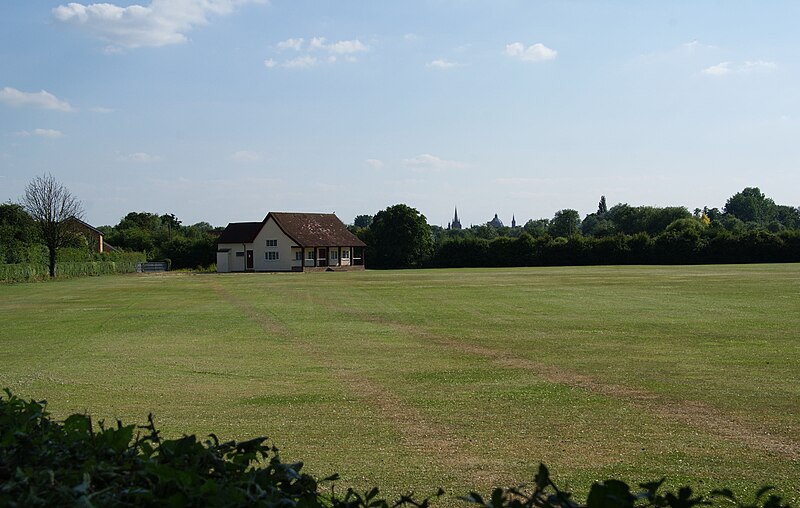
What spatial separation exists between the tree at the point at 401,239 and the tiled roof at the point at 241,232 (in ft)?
50.4

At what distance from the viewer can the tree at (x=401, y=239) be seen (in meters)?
95.4

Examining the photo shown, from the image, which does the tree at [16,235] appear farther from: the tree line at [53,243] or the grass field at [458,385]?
the grass field at [458,385]

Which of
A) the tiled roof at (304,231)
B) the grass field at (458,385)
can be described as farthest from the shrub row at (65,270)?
the grass field at (458,385)

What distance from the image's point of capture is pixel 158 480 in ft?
6.49

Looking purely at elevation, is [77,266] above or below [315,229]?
below

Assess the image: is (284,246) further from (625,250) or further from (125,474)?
(125,474)

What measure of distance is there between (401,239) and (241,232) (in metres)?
19.1

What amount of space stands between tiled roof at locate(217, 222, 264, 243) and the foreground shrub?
86385 millimetres

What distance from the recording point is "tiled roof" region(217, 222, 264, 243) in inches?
3468

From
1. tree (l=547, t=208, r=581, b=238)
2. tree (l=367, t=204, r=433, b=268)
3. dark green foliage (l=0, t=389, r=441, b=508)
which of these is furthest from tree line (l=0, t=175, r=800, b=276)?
dark green foliage (l=0, t=389, r=441, b=508)

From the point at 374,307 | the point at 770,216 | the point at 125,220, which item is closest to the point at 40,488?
the point at 374,307

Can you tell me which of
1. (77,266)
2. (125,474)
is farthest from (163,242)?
(125,474)

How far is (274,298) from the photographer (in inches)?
1497

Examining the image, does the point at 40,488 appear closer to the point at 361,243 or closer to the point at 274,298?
the point at 274,298
